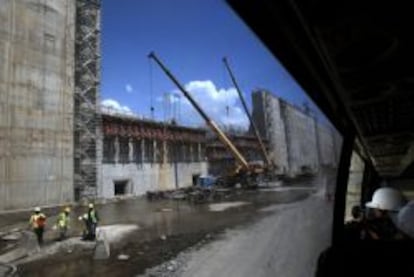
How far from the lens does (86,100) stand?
41.8 m

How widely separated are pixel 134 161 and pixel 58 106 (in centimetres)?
1281

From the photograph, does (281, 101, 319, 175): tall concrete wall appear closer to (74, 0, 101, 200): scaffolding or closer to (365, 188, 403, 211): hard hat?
(365, 188, 403, 211): hard hat

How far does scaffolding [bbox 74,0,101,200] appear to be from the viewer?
40750 millimetres

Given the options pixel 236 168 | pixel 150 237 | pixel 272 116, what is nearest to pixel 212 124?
pixel 236 168

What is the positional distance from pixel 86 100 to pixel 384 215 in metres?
38.3

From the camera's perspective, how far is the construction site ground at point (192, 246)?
13039 mm

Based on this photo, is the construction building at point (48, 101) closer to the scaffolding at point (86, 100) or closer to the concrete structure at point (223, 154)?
the scaffolding at point (86, 100)

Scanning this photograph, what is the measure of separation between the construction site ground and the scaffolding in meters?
13.0

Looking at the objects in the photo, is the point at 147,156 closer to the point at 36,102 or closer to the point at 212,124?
the point at 212,124

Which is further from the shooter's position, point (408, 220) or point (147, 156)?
point (147, 156)

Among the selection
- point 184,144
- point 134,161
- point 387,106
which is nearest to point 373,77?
point 387,106

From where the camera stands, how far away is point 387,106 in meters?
5.93

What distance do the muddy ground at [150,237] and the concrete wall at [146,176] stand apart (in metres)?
10.6

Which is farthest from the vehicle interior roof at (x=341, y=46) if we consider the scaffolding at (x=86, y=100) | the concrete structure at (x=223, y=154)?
the concrete structure at (x=223, y=154)
